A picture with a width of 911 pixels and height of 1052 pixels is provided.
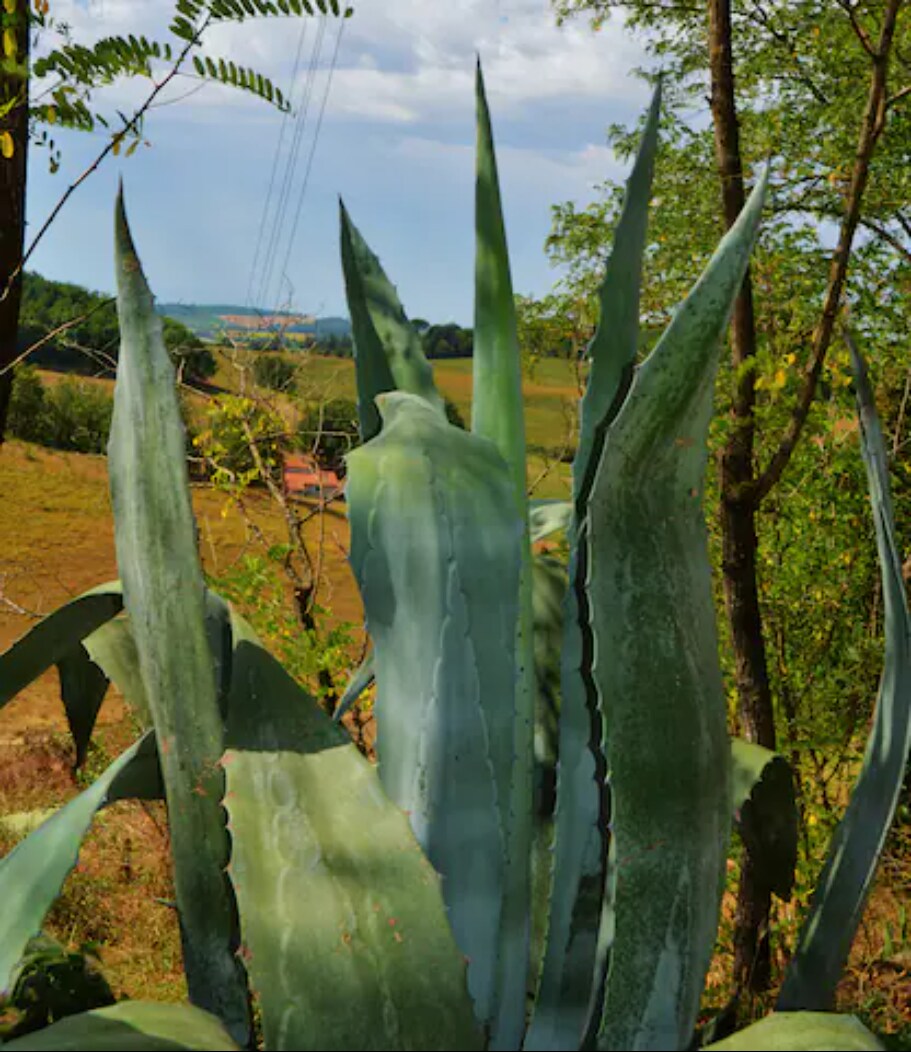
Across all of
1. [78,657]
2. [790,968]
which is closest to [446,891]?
[790,968]

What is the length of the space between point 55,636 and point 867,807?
0.83 meters

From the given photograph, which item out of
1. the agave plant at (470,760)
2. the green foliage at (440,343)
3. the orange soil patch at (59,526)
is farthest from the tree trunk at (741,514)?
the orange soil patch at (59,526)

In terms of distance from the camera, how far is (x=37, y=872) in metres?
0.99

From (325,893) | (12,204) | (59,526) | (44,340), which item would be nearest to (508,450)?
(325,893)

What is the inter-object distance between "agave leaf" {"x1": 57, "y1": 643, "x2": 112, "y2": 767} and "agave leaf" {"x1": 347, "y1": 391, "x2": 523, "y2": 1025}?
0.50 meters

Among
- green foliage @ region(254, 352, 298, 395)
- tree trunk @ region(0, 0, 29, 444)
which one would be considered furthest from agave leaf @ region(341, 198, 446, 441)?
green foliage @ region(254, 352, 298, 395)

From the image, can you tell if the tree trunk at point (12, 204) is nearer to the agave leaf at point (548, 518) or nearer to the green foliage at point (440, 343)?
the green foliage at point (440, 343)

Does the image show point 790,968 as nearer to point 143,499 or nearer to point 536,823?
point 536,823

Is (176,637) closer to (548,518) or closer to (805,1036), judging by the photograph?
(548,518)

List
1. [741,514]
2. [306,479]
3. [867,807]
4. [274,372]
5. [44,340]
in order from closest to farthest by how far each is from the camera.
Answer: [867,807] < [44,340] < [741,514] < [306,479] < [274,372]

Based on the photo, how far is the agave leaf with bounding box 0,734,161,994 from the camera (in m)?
0.96

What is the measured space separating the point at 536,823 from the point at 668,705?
1.01ft

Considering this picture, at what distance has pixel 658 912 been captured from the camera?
0.97 m

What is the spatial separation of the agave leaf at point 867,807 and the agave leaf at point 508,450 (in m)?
0.27
